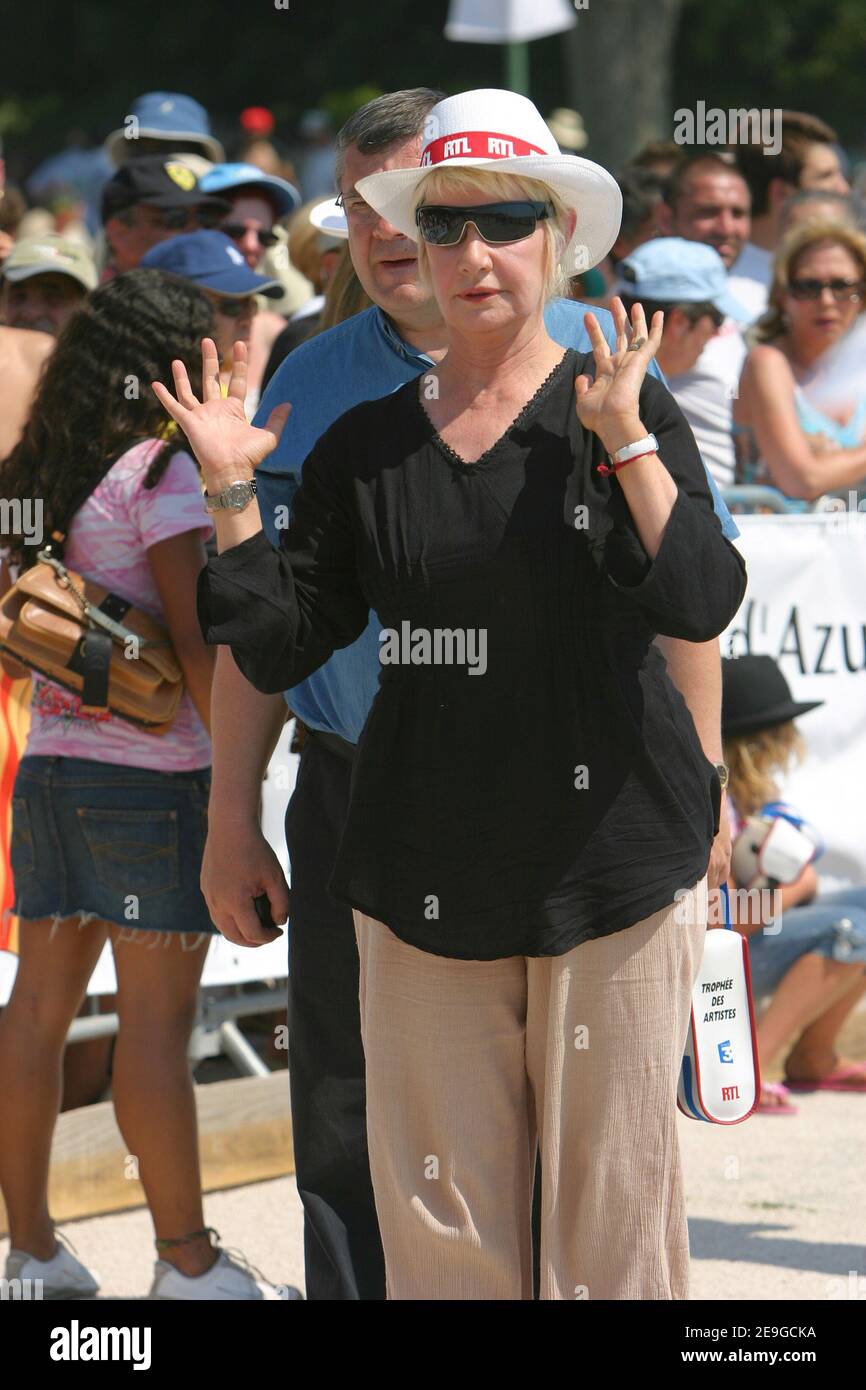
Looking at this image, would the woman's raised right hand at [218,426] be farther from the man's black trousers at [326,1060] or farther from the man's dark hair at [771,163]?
the man's dark hair at [771,163]

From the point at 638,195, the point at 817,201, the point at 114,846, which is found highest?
the point at 638,195

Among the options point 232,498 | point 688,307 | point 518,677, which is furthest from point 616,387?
point 688,307

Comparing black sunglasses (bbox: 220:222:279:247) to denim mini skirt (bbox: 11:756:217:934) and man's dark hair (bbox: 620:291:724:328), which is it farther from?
denim mini skirt (bbox: 11:756:217:934)

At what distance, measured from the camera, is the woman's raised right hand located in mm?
2754

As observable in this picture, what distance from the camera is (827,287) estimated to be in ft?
21.9

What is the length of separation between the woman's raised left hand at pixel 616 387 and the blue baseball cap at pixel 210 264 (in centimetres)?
270

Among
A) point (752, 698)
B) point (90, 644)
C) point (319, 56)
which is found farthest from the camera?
point (319, 56)

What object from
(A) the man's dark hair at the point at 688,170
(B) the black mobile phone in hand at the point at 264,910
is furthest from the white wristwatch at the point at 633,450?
(A) the man's dark hair at the point at 688,170

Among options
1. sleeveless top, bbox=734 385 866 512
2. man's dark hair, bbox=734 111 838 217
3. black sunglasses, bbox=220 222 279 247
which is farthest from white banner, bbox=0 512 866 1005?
man's dark hair, bbox=734 111 838 217

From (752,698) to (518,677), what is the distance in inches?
119

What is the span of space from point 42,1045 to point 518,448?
198 centimetres

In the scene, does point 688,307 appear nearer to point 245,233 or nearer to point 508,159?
point 245,233

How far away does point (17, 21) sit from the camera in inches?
1331

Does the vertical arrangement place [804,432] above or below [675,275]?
below
